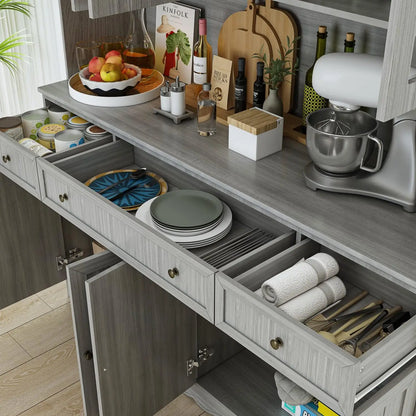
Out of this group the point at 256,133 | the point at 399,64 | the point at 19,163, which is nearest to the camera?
the point at 399,64

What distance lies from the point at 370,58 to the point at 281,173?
1.30ft

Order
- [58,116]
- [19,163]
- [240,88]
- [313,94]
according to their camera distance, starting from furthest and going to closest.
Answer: [58,116] → [19,163] → [240,88] → [313,94]

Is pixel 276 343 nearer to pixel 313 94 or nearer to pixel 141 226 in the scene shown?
pixel 141 226

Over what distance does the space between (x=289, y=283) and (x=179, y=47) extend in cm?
116

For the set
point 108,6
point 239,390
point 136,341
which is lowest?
point 239,390

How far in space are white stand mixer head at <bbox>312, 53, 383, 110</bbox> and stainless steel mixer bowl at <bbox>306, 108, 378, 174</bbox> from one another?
3.2 inches

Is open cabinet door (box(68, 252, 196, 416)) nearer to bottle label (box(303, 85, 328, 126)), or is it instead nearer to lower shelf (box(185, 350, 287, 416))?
lower shelf (box(185, 350, 287, 416))

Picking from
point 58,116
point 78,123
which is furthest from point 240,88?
point 58,116

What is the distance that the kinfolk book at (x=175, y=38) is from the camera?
2.26 metres

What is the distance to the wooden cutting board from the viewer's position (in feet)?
6.39

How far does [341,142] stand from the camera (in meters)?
1.59

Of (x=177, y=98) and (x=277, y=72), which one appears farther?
(x=177, y=98)

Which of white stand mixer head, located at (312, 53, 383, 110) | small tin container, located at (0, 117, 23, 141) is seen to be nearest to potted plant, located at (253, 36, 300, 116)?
white stand mixer head, located at (312, 53, 383, 110)

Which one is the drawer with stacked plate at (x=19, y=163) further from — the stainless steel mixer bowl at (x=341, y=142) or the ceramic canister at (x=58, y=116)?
the stainless steel mixer bowl at (x=341, y=142)
